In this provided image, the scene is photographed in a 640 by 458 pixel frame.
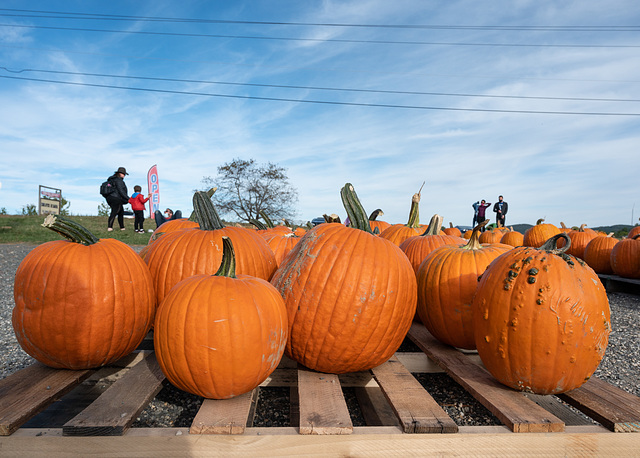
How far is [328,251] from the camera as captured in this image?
1949 millimetres

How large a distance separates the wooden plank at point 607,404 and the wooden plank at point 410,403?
68 cm

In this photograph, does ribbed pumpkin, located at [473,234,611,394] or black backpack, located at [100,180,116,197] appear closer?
ribbed pumpkin, located at [473,234,611,394]

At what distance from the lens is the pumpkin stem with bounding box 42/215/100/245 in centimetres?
192

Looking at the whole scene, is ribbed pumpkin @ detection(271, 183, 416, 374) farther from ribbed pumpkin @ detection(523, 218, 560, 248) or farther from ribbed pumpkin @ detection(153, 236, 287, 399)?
ribbed pumpkin @ detection(523, 218, 560, 248)

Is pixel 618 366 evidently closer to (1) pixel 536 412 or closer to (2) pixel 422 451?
(1) pixel 536 412

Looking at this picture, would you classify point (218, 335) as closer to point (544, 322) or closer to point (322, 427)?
point (322, 427)

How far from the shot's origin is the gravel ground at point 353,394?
7.71ft

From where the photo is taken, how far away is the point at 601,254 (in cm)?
733

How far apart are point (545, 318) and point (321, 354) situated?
105 cm

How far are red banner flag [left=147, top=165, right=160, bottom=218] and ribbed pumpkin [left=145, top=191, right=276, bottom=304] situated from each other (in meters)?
22.0


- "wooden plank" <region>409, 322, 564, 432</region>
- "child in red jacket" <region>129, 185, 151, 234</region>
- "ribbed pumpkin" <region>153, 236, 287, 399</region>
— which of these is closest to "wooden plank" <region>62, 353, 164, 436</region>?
"ribbed pumpkin" <region>153, 236, 287, 399</region>

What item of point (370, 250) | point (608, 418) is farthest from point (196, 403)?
point (608, 418)

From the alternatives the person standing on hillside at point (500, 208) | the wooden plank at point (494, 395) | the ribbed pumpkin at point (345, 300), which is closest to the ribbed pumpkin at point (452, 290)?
the wooden plank at point (494, 395)

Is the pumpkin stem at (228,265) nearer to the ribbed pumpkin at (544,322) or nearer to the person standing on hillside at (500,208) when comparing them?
the ribbed pumpkin at (544,322)
